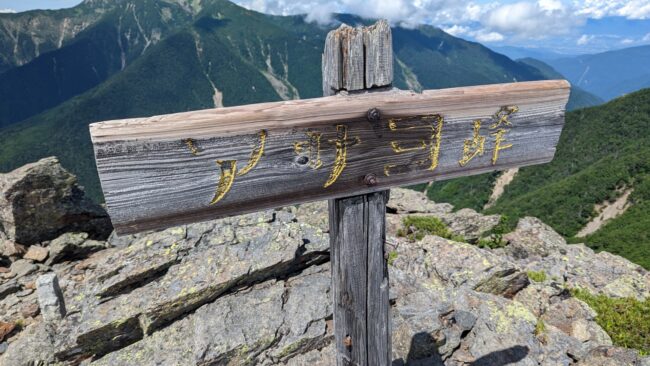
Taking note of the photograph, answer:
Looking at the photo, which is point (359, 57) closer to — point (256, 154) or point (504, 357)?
point (256, 154)

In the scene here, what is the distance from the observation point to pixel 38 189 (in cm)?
1579

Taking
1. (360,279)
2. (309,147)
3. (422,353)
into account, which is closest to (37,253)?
(422,353)

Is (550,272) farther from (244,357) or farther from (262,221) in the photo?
(244,357)

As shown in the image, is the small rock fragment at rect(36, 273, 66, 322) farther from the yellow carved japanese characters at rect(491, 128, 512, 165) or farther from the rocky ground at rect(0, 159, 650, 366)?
the yellow carved japanese characters at rect(491, 128, 512, 165)

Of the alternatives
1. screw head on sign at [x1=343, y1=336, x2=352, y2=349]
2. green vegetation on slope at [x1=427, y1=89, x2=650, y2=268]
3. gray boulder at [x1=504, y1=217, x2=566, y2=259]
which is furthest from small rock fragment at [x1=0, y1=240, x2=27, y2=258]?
green vegetation on slope at [x1=427, y1=89, x2=650, y2=268]

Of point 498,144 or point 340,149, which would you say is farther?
point 498,144

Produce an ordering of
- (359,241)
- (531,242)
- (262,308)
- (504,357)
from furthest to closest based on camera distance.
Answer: (531,242), (262,308), (504,357), (359,241)

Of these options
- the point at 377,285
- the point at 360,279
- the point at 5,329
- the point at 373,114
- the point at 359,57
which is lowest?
the point at 5,329

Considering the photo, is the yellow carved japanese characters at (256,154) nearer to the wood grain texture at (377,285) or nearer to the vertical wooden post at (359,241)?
the vertical wooden post at (359,241)

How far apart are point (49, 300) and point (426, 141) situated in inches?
434

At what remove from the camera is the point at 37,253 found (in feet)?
48.7

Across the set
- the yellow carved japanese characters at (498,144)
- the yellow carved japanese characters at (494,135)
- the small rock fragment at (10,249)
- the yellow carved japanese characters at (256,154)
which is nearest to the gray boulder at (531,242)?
the yellow carved japanese characters at (498,144)

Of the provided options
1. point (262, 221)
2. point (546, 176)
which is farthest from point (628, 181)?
point (262, 221)

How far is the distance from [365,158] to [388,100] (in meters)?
0.56
